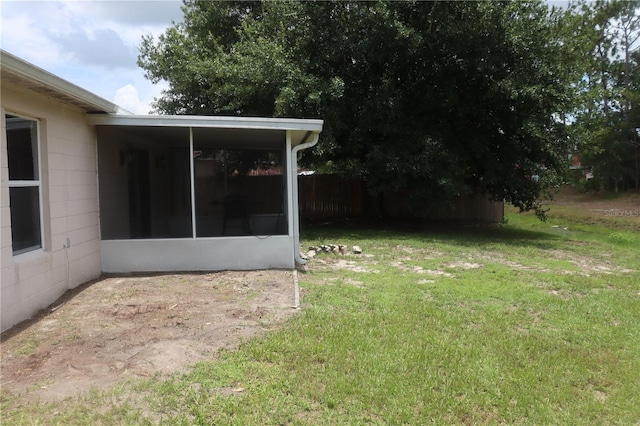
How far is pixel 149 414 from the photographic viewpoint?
2.96 m

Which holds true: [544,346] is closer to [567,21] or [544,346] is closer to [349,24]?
[349,24]

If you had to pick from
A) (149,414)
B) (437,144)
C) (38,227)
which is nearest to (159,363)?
(149,414)

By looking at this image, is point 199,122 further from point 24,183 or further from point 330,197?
point 330,197

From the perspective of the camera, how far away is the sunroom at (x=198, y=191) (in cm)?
704

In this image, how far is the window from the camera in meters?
4.77

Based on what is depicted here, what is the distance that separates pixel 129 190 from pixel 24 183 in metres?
2.71

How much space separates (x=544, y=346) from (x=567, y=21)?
12.0m

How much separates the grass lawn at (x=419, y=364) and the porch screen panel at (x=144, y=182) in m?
2.38

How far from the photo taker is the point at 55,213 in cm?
554

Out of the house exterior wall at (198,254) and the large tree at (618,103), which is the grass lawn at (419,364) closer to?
the house exterior wall at (198,254)

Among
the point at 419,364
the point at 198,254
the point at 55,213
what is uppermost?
the point at 55,213

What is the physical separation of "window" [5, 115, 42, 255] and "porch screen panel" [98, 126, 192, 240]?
1.73 m

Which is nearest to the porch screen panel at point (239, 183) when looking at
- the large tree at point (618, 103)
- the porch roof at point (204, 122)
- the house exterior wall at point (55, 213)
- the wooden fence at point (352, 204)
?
the porch roof at point (204, 122)

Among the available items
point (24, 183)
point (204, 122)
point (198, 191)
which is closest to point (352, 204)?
point (198, 191)
